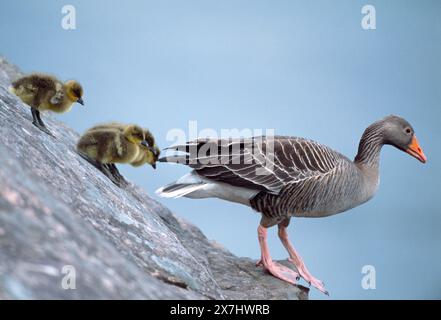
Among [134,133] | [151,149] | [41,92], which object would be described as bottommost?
[151,149]

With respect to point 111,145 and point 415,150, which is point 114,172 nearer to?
point 111,145

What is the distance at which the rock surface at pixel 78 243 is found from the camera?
1.89 m

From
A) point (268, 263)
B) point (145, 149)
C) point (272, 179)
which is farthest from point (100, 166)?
point (268, 263)

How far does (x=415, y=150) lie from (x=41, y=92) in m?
3.49

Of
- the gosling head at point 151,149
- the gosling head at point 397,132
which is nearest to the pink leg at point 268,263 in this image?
the gosling head at point 151,149

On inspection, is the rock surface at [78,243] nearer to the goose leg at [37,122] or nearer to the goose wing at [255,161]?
the goose leg at [37,122]

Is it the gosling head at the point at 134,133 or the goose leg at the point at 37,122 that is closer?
the goose leg at the point at 37,122

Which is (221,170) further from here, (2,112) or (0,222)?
(0,222)

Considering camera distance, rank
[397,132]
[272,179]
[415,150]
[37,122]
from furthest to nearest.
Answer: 1. [415,150]
2. [397,132]
3. [272,179]
4. [37,122]

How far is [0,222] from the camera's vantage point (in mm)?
1908

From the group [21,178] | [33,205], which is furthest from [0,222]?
[21,178]

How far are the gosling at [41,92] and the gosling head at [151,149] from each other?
660 millimetres

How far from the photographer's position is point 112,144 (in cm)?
451
